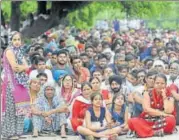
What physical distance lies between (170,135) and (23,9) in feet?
21.3

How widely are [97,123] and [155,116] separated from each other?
60 cm

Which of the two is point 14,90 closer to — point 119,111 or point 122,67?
point 119,111

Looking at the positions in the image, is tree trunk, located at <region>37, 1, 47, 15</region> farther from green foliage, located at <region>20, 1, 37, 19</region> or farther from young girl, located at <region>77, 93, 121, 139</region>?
young girl, located at <region>77, 93, 121, 139</region>

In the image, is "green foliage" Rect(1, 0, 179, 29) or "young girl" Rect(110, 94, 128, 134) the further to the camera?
"green foliage" Rect(1, 0, 179, 29)

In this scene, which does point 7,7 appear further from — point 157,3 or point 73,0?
point 157,3

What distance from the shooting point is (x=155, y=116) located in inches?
212

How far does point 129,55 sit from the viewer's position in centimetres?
729

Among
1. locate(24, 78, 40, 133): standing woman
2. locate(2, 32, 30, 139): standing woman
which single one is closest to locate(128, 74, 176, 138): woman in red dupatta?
locate(24, 78, 40, 133): standing woman

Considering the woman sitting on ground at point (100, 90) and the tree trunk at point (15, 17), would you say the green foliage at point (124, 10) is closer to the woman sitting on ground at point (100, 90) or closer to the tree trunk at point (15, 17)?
the tree trunk at point (15, 17)

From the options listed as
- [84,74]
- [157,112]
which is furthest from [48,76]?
[157,112]

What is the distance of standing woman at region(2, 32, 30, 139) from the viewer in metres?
5.21

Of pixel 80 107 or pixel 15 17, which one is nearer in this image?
pixel 80 107

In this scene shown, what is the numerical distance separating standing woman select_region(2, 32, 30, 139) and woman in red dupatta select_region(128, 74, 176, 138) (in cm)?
109

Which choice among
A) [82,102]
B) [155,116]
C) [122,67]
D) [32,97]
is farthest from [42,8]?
[155,116]
